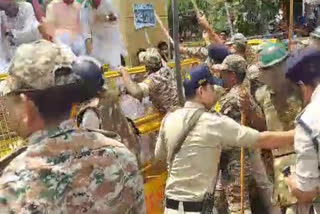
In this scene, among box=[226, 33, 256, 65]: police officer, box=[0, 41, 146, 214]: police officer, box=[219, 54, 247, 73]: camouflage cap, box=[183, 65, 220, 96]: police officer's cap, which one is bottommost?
box=[226, 33, 256, 65]: police officer

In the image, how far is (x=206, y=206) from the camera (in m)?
4.73

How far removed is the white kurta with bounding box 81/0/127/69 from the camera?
8.59 metres

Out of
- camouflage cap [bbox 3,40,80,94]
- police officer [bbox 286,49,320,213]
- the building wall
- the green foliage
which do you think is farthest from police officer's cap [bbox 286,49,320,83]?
the green foliage

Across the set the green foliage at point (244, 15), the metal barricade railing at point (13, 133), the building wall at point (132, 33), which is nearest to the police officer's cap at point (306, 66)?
the metal barricade railing at point (13, 133)

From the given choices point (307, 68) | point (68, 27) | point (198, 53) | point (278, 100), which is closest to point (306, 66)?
point (307, 68)

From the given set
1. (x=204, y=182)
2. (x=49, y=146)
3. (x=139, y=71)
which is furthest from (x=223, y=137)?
(x=139, y=71)

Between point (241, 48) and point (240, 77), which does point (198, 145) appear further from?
point (241, 48)

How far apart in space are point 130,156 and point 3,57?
214 inches

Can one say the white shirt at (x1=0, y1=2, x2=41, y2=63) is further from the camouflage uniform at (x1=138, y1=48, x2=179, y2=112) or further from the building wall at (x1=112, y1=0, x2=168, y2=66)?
the building wall at (x1=112, y1=0, x2=168, y2=66)

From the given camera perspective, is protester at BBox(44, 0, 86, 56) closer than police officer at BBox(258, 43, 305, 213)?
No

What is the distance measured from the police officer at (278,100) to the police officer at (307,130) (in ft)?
3.48

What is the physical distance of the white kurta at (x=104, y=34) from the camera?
859cm

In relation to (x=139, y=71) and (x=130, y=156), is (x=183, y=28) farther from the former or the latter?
(x=130, y=156)

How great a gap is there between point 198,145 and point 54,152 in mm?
2189
